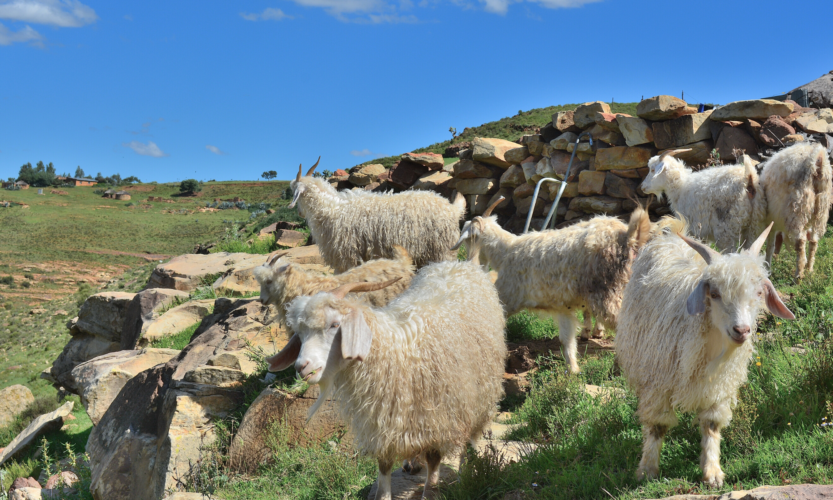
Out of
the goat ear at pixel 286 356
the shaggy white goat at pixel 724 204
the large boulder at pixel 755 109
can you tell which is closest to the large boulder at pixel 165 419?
the goat ear at pixel 286 356

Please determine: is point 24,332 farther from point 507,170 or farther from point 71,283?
point 507,170

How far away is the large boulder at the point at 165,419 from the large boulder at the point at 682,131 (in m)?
7.53

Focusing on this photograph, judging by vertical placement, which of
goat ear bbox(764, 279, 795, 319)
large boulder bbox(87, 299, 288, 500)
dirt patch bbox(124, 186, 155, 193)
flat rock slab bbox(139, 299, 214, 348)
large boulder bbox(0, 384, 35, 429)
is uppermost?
dirt patch bbox(124, 186, 155, 193)

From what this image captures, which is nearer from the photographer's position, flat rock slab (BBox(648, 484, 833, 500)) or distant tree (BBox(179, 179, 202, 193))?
flat rock slab (BBox(648, 484, 833, 500))

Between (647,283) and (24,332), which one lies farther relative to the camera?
(24,332)

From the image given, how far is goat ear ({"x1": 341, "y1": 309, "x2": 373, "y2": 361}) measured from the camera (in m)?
3.65

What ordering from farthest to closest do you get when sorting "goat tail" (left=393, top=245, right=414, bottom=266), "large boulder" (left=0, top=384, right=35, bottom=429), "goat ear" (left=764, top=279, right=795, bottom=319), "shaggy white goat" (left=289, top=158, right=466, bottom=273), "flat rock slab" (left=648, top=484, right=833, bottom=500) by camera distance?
"large boulder" (left=0, top=384, right=35, bottom=429), "shaggy white goat" (left=289, top=158, right=466, bottom=273), "goat tail" (left=393, top=245, right=414, bottom=266), "goat ear" (left=764, top=279, right=795, bottom=319), "flat rock slab" (left=648, top=484, right=833, bottom=500)

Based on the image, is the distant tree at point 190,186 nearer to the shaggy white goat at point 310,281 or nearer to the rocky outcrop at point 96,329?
the rocky outcrop at point 96,329

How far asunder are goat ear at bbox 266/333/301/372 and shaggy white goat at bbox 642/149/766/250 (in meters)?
5.37

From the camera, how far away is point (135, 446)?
679cm

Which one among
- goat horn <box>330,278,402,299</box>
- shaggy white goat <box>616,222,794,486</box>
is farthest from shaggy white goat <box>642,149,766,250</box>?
goat horn <box>330,278,402,299</box>

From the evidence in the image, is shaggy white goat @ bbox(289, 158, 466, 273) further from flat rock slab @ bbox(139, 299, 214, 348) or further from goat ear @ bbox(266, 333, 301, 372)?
goat ear @ bbox(266, 333, 301, 372)

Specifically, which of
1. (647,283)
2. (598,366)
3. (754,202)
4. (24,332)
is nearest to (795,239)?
(754,202)

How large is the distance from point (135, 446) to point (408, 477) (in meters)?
3.93
